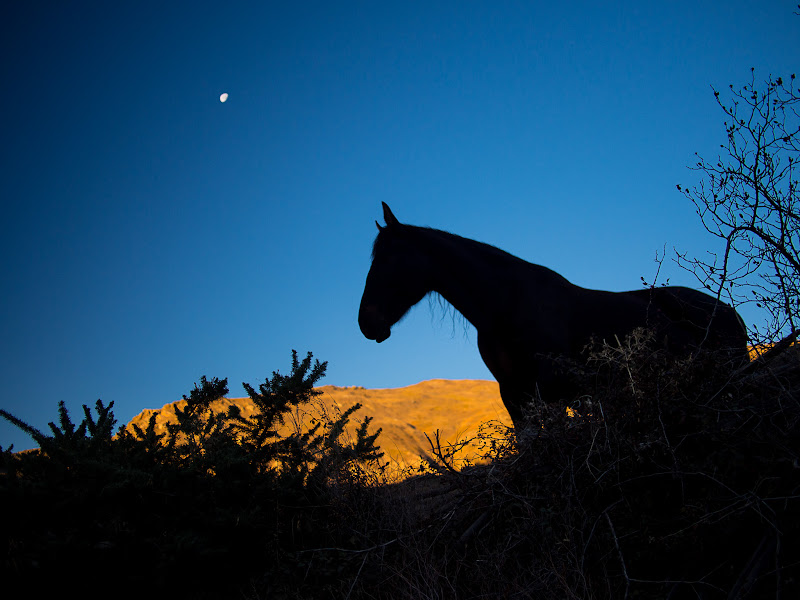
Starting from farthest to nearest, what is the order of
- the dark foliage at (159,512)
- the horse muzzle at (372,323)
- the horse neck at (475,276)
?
the horse muzzle at (372,323), the horse neck at (475,276), the dark foliage at (159,512)

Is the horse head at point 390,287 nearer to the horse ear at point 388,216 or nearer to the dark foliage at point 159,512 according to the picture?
the horse ear at point 388,216

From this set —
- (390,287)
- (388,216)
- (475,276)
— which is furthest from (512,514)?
(388,216)

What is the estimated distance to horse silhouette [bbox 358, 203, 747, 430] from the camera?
366cm

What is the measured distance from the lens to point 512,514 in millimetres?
2768

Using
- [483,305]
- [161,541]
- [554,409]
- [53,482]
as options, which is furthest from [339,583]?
[483,305]

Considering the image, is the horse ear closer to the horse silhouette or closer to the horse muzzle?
the horse silhouette

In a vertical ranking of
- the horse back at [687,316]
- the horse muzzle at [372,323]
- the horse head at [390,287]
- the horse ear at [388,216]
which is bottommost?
the horse back at [687,316]

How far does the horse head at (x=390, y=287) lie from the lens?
414 cm

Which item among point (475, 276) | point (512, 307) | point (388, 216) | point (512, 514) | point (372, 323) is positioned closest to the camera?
point (512, 514)

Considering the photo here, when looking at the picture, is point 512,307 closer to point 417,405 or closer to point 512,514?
point 512,514

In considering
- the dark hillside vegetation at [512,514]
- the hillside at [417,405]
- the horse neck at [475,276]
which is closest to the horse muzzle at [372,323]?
the horse neck at [475,276]

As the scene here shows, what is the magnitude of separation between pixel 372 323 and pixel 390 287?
14.0 inches

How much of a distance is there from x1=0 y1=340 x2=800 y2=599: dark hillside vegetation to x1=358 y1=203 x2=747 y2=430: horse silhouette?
0.64 metres

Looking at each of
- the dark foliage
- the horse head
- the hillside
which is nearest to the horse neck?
the horse head
